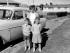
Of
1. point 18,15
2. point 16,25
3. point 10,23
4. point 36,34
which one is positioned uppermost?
point 18,15

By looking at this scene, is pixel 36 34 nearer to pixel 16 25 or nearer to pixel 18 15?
pixel 16 25

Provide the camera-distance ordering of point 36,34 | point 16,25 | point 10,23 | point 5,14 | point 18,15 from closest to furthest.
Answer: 1. point 36,34
2. point 10,23
3. point 16,25
4. point 5,14
5. point 18,15

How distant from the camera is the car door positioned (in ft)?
24.8

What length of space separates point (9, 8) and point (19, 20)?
853 millimetres

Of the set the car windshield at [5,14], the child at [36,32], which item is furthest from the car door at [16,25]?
the child at [36,32]

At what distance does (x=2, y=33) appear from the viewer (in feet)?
22.6

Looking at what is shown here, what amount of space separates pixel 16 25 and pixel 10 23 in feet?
1.53

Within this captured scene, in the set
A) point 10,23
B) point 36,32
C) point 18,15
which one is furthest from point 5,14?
point 36,32

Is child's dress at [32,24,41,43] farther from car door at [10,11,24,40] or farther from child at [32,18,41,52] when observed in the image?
car door at [10,11,24,40]

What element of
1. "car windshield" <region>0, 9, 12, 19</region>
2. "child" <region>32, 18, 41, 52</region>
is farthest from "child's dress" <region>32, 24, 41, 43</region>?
"car windshield" <region>0, 9, 12, 19</region>

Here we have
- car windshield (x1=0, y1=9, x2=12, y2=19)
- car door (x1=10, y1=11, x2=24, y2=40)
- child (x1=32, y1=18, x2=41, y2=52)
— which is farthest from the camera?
car windshield (x1=0, y1=9, x2=12, y2=19)

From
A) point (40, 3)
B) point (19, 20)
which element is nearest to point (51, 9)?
point (40, 3)

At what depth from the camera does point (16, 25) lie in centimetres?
790

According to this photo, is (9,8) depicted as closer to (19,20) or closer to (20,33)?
(19,20)
